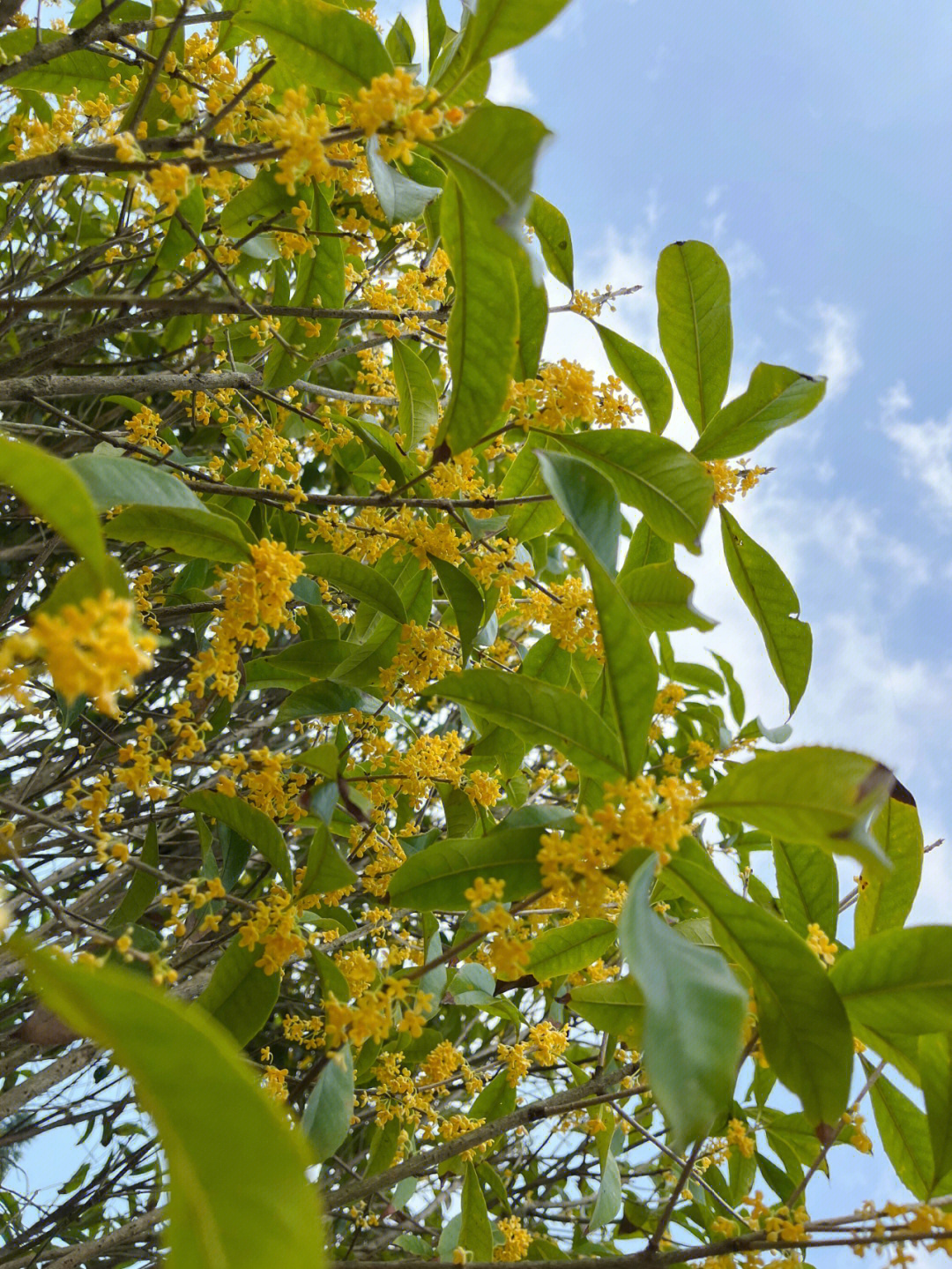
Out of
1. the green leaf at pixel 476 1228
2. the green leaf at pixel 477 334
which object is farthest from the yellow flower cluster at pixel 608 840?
the green leaf at pixel 476 1228

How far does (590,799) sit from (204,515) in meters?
0.76

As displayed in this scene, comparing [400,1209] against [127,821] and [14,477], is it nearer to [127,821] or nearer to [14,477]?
[127,821]

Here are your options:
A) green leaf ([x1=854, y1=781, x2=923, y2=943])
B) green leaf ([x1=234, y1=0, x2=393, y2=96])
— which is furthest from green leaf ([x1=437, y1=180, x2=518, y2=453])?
green leaf ([x1=854, y1=781, x2=923, y2=943])

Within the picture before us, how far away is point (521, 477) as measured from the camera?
221cm

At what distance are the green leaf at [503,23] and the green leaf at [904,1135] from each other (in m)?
1.91

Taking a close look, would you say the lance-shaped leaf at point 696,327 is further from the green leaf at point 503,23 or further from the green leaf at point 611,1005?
the green leaf at point 611,1005

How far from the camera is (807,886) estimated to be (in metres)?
1.72

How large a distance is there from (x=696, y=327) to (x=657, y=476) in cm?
54

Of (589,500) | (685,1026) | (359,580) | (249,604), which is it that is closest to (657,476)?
(589,500)

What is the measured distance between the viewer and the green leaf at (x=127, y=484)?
1.14 meters

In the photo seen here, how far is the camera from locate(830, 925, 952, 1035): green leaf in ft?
4.14

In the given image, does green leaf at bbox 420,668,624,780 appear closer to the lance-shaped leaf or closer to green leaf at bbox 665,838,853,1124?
green leaf at bbox 665,838,853,1124

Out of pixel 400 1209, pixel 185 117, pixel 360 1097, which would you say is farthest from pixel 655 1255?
pixel 400 1209

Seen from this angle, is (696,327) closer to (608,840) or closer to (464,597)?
(464,597)
